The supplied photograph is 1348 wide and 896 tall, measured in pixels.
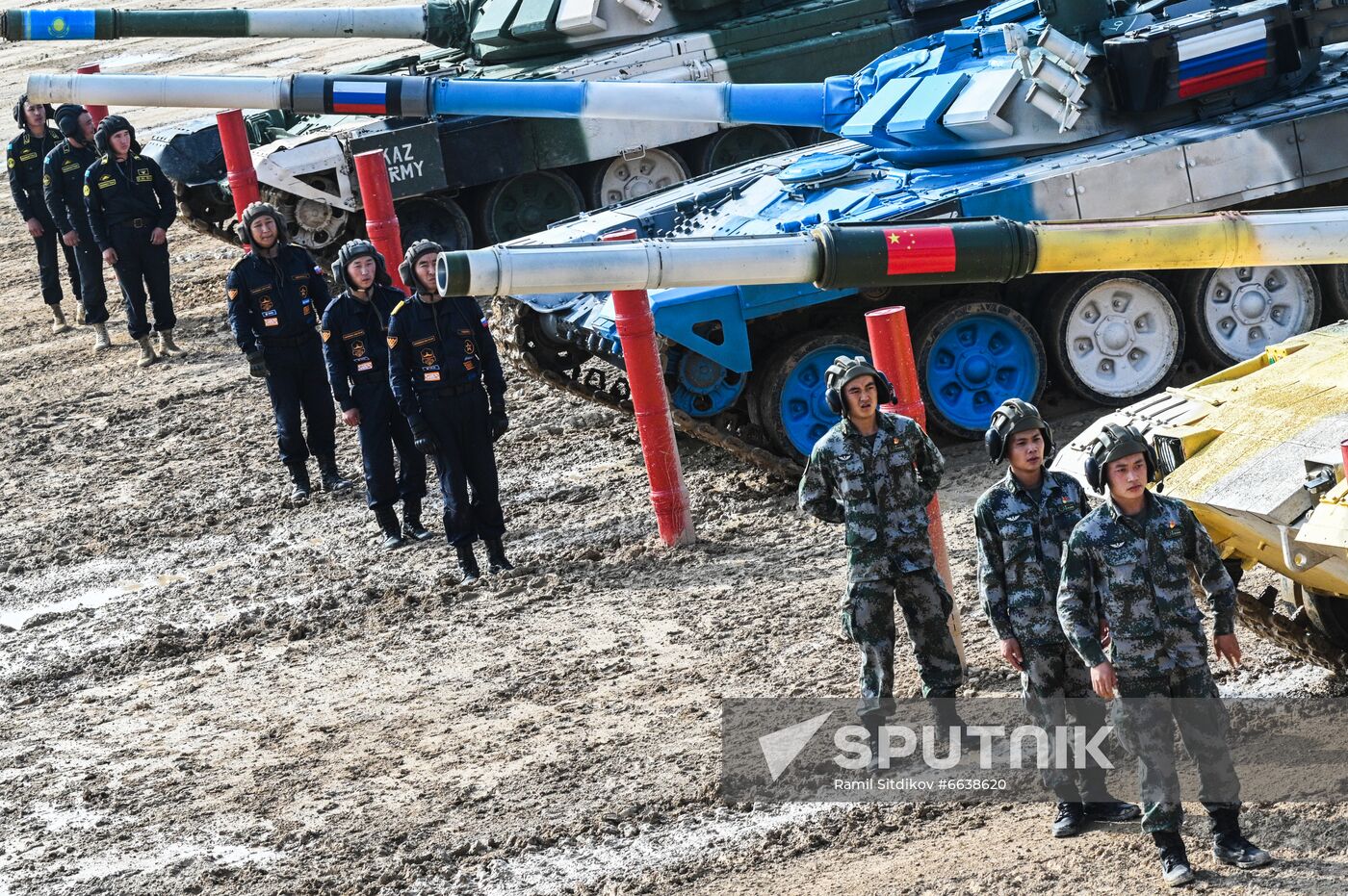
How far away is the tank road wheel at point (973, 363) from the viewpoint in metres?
10.2

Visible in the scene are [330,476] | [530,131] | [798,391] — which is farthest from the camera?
[530,131]

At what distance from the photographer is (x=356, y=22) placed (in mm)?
13695

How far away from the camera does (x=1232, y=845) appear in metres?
5.61

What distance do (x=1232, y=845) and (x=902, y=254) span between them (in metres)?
2.02

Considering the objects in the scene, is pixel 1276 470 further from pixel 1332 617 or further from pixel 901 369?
pixel 901 369

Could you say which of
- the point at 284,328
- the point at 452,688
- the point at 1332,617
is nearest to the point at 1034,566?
the point at 1332,617

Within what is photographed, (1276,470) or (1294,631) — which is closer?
(1276,470)

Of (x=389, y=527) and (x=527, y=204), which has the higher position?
(x=527, y=204)

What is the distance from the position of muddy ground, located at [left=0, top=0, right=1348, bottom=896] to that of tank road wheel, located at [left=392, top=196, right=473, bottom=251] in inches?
130

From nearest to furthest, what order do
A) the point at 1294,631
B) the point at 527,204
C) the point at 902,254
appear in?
the point at 902,254 → the point at 1294,631 → the point at 527,204

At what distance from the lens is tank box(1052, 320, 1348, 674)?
19.5ft

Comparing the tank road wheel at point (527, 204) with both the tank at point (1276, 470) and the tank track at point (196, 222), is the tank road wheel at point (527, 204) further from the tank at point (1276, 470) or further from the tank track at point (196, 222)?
the tank at point (1276, 470)

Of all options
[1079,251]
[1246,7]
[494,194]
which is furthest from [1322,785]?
[494,194]

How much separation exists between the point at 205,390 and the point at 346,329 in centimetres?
415
